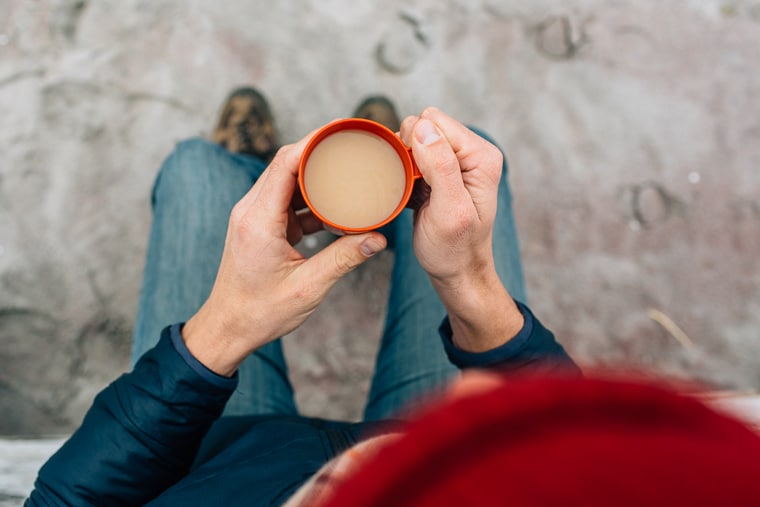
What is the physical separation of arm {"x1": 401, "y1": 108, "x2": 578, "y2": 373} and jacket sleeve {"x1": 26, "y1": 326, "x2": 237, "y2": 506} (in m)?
0.40

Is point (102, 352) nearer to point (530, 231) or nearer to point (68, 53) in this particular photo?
point (68, 53)

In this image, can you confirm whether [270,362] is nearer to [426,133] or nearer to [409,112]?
[426,133]

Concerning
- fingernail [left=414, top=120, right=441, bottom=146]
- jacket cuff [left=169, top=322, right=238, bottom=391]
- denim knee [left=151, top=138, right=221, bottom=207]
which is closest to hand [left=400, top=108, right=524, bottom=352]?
fingernail [left=414, top=120, right=441, bottom=146]

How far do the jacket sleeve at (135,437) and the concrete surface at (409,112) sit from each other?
824mm

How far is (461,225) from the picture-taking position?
31.3 inches

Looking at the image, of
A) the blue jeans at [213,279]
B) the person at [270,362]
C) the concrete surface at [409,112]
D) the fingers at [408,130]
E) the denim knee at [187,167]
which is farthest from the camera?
the concrete surface at [409,112]

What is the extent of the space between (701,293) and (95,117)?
6.86 feet

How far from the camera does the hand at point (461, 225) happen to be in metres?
0.77

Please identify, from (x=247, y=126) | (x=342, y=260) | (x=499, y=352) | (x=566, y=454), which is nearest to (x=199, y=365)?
(x=342, y=260)

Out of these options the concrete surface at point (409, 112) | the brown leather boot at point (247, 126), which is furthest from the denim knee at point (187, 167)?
the concrete surface at point (409, 112)

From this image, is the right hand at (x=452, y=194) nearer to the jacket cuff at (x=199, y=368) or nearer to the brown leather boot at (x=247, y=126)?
the jacket cuff at (x=199, y=368)

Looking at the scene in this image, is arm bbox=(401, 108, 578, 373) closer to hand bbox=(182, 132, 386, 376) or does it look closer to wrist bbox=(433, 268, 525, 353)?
wrist bbox=(433, 268, 525, 353)

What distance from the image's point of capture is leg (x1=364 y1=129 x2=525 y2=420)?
116cm

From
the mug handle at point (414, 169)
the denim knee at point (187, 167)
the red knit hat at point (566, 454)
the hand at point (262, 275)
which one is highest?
the denim knee at point (187, 167)
